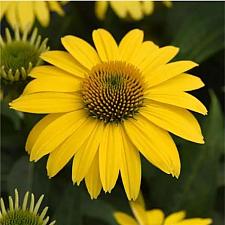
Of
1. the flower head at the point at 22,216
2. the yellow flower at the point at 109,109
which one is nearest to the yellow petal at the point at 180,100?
the yellow flower at the point at 109,109

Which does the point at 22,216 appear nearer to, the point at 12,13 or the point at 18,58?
the point at 18,58

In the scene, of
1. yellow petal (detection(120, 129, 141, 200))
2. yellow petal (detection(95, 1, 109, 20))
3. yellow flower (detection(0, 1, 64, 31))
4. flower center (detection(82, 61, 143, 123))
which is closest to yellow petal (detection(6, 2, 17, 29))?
yellow flower (detection(0, 1, 64, 31))

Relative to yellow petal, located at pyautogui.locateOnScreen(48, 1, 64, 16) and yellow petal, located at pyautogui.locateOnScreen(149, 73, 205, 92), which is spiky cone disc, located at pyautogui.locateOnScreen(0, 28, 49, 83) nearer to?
yellow petal, located at pyautogui.locateOnScreen(48, 1, 64, 16)

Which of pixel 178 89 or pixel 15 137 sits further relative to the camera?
pixel 15 137

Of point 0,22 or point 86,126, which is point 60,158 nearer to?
point 86,126

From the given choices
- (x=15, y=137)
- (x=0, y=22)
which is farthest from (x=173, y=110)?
(x=0, y=22)

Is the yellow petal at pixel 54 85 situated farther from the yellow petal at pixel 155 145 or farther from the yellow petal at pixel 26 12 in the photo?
the yellow petal at pixel 26 12
